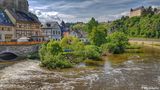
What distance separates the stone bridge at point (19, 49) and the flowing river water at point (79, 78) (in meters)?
8.11

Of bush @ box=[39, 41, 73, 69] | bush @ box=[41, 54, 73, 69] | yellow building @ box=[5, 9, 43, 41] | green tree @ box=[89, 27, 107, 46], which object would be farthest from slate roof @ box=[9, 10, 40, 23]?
bush @ box=[41, 54, 73, 69]

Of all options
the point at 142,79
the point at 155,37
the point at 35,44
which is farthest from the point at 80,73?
the point at 155,37

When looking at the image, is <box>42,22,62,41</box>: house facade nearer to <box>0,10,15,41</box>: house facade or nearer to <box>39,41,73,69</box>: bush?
<box>0,10,15,41</box>: house facade

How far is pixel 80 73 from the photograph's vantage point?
47000 mm

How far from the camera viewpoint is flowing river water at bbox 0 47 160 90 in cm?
3716

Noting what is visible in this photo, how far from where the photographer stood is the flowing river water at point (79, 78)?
37156mm

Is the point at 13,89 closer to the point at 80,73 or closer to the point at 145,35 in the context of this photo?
the point at 80,73

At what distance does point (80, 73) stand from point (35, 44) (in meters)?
26.0

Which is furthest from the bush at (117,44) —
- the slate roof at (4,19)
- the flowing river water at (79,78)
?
the flowing river water at (79,78)

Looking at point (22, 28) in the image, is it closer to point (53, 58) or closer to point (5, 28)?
point (5, 28)

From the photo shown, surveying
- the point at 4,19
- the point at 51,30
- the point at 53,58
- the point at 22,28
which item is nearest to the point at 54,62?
the point at 53,58

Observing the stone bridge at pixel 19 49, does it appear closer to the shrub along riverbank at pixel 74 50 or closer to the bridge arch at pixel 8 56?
the bridge arch at pixel 8 56

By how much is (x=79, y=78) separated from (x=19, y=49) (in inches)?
1035

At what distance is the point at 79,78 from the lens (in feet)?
140
